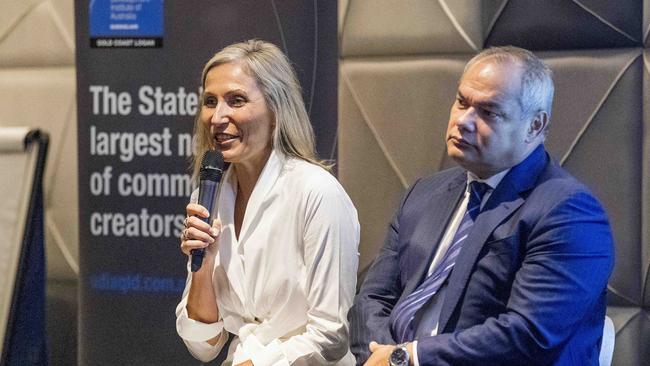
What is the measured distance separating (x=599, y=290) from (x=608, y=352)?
0.31 m

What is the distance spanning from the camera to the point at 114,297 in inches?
154

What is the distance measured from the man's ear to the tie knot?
0.17m

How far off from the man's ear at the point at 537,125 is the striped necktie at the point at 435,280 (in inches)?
6.7

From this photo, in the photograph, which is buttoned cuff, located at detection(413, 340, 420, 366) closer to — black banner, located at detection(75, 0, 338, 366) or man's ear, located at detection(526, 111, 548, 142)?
man's ear, located at detection(526, 111, 548, 142)

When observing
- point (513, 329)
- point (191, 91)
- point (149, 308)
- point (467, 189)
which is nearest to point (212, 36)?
A: point (191, 91)

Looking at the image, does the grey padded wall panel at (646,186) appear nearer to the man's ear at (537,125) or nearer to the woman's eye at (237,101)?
the man's ear at (537,125)

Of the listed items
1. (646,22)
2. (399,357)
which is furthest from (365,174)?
(399,357)

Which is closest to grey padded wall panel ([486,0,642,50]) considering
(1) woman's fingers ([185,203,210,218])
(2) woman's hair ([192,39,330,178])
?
(2) woman's hair ([192,39,330,178])

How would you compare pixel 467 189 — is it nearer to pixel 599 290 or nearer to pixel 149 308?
pixel 599 290

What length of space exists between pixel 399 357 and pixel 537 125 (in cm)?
67

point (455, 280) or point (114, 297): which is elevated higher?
point (455, 280)

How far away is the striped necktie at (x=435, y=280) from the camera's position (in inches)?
96.0

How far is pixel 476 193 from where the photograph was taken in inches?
97.0

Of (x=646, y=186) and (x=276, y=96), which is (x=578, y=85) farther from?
(x=276, y=96)
